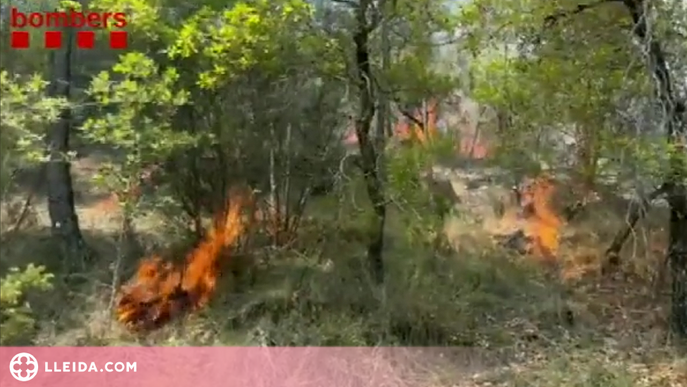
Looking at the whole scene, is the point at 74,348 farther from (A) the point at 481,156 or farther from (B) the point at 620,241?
(B) the point at 620,241

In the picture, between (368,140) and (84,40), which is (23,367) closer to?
(84,40)

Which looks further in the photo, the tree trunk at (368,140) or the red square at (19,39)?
the tree trunk at (368,140)

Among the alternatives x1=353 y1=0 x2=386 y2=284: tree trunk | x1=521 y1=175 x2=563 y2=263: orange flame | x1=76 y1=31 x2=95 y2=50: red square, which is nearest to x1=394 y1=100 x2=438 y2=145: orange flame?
x1=353 y1=0 x2=386 y2=284: tree trunk

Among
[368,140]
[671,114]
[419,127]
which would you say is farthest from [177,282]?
[671,114]

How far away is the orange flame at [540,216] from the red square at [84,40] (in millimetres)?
1298

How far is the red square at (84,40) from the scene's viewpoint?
6.82 ft

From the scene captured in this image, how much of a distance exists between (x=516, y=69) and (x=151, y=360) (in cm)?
133

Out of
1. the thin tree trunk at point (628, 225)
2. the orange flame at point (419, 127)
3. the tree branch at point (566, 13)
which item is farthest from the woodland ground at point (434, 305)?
the tree branch at point (566, 13)

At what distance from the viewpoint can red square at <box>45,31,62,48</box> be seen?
2057mm

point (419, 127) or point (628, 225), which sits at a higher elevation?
point (419, 127)

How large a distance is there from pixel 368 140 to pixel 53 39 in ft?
2.88

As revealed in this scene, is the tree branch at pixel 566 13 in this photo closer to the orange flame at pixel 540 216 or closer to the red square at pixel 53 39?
the orange flame at pixel 540 216

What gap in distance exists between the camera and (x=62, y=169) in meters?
2.08

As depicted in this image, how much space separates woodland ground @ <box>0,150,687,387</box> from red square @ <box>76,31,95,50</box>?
0.93 ft
